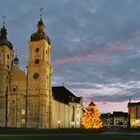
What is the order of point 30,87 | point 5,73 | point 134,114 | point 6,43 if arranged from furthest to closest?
point 134,114, point 6,43, point 5,73, point 30,87

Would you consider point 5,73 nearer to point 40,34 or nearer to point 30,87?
point 30,87

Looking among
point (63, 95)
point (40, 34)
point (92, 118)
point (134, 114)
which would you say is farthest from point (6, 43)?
point (134, 114)

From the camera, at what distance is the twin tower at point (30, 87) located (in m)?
98.6

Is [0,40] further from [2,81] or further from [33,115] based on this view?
[33,115]

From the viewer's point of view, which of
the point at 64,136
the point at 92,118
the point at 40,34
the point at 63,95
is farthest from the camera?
the point at 63,95

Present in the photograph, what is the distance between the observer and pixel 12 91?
102 metres

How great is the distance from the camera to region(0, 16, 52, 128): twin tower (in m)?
98.6

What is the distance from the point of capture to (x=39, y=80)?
3974 inches

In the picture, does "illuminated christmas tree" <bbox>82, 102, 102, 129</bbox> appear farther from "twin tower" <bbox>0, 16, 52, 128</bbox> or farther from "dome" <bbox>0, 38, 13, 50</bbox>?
"dome" <bbox>0, 38, 13, 50</bbox>

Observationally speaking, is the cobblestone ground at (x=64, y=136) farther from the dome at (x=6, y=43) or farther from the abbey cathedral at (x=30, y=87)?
the dome at (x=6, y=43)

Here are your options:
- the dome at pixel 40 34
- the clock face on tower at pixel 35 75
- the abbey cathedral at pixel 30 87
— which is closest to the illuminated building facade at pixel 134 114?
the abbey cathedral at pixel 30 87

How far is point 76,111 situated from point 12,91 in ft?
112

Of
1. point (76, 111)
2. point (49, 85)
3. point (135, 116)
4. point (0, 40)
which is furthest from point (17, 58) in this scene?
point (135, 116)

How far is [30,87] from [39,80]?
2978mm
